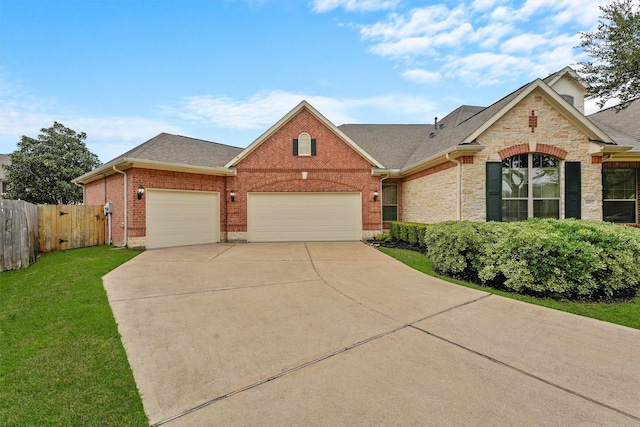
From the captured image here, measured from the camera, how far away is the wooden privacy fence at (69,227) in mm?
9945

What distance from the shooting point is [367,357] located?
311cm

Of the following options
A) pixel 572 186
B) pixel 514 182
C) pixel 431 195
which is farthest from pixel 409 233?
pixel 572 186

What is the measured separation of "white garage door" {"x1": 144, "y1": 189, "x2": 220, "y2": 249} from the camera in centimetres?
1071

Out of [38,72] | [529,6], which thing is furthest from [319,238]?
[38,72]

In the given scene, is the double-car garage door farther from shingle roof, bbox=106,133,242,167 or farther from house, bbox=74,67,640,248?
shingle roof, bbox=106,133,242,167

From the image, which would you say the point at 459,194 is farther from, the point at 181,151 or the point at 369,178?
the point at 181,151

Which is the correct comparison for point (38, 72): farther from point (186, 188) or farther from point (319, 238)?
point (319, 238)

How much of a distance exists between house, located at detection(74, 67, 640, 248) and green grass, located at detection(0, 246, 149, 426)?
5.88 m

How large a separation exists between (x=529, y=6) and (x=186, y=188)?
1308cm

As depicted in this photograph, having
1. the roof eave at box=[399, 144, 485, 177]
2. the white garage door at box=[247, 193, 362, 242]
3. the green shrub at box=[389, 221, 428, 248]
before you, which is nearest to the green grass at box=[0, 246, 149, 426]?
the white garage door at box=[247, 193, 362, 242]

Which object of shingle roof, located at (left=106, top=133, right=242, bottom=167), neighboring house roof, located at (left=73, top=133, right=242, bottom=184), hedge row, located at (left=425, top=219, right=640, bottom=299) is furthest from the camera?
shingle roof, located at (left=106, top=133, right=242, bottom=167)

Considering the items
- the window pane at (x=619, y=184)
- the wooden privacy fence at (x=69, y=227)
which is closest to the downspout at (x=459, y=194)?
the window pane at (x=619, y=184)

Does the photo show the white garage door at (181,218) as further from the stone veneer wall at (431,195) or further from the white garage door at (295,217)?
the stone veneer wall at (431,195)

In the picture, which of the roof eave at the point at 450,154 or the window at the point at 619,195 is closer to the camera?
Answer: the roof eave at the point at 450,154
